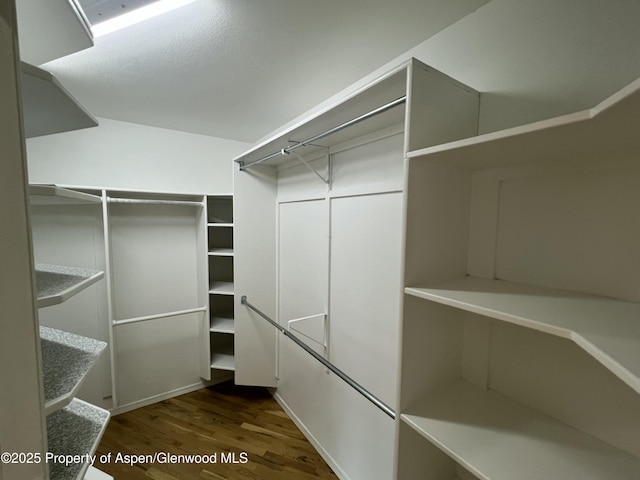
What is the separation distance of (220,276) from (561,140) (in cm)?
309

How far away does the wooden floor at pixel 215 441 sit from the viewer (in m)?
1.98

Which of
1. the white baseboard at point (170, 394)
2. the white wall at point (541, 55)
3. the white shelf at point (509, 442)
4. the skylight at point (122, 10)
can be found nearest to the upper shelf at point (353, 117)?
the white wall at point (541, 55)

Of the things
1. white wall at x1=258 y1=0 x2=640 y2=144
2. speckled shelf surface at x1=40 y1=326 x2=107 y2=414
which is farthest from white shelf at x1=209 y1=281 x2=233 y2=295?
white wall at x1=258 y1=0 x2=640 y2=144

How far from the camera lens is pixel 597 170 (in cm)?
79

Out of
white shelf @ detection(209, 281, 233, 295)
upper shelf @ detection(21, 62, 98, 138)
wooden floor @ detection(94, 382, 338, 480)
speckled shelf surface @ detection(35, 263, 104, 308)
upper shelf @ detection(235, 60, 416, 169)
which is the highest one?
upper shelf @ detection(235, 60, 416, 169)

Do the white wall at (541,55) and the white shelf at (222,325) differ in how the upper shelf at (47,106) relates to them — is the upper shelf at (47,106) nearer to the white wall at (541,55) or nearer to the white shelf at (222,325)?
the white wall at (541,55)

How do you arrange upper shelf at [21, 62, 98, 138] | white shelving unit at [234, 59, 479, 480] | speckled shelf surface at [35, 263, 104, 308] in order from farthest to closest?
white shelving unit at [234, 59, 479, 480]
speckled shelf surface at [35, 263, 104, 308]
upper shelf at [21, 62, 98, 138]

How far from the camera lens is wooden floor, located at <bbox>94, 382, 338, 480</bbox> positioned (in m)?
1.98

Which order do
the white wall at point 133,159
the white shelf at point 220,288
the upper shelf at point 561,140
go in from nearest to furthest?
1. the upper shelf at point 561,140
2. the white wall at point 133,159
3. the white shelf at point 220,288

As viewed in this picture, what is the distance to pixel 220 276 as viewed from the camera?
10.3ft

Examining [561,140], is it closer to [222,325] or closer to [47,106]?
[47,106]

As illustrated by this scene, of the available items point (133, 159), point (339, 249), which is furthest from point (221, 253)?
point (339, 249)

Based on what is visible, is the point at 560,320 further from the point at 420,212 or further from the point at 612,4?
the point at 612,4

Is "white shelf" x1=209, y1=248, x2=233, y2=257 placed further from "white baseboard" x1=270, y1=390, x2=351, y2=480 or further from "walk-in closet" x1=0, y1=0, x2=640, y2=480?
"white baseboard" x1=270, y1=390, x2=351, y2=480
